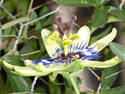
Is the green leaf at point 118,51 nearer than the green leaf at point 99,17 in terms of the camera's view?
Yes

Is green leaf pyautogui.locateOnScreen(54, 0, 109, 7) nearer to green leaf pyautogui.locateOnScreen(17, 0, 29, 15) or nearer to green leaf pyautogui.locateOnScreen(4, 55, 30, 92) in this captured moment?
green leaf pyautogui.locateOnScreen(4, 55, 30, 92)

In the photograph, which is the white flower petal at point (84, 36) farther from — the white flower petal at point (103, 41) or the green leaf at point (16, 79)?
the green leaf at point (16, 79)

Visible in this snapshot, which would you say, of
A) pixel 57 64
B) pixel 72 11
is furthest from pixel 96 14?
pixel 72 11

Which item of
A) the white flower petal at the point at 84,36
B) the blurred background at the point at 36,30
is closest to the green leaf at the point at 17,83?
the blurred background at the point at 36,30

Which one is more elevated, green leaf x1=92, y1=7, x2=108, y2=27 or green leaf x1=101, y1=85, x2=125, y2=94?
green leaf x1=92, y1=7, x2=108, y2=27

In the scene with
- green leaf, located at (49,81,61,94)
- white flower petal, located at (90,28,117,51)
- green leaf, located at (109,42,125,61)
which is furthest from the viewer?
green leaf, located at (49,81,61,94)

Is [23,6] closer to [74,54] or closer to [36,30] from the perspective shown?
[36,30]

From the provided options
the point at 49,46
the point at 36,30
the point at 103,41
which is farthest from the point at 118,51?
the point at 36,30

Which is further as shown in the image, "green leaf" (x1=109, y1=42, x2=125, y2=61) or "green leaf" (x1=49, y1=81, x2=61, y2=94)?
"green leaf" (x1=49, y1=81, x2=61, y2=94)

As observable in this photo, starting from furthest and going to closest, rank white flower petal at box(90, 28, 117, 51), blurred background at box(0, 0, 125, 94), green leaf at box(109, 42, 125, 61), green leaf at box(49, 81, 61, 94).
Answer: green leaf at box(49, 81, 61, 94)
blurred background at box(0, 0, 125, 94)
white flower petal at box(90, 28, 117, 51)
green leaf at box(109, 42, 125, 61)

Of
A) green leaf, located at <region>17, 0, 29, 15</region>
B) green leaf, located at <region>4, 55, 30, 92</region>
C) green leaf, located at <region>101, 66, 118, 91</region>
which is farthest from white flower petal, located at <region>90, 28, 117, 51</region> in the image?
green leaf, located at <region>17, 0, 29, 15</region>

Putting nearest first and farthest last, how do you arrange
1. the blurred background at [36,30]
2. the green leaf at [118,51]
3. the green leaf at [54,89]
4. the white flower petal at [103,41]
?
the green leaf at [118,51] < the white flower petal at [103,41] < the blurred background at [36,30] < the green leaf at [54,89]
